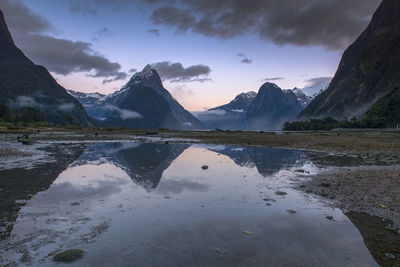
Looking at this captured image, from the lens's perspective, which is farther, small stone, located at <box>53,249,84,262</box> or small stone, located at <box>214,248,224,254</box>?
small stone, located at <box>214,248,224,254</box>

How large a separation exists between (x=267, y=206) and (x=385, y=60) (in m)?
230

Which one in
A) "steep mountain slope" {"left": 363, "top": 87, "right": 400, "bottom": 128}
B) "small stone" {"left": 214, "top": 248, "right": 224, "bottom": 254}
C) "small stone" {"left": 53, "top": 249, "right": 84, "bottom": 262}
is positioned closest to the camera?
"small stone" {"left": 53, "top": 249, "right": 84, "bottom": 262}

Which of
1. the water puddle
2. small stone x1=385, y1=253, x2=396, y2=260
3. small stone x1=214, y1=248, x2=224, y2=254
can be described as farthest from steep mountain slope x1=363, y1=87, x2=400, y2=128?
small stone x1=214, y1=248, x2=224, y2=254

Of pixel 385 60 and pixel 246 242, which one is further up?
pixel 385 60

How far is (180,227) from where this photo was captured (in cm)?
920

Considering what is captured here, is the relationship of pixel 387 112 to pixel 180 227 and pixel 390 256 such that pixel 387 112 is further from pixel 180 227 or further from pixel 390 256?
pixel 180 227

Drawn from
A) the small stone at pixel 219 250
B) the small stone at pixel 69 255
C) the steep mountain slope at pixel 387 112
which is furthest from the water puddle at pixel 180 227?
the steep mountain slope at pixel 387 112

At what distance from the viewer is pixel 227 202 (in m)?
12.5

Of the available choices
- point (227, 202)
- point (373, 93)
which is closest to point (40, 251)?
point (227, 202)

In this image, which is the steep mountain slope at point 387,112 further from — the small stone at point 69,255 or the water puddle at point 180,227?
the small stone at point 69,255

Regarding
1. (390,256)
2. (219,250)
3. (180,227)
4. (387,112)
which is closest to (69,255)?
(180,227)

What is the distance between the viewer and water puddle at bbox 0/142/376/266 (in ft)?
22.9

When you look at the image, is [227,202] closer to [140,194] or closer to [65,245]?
[140,194]

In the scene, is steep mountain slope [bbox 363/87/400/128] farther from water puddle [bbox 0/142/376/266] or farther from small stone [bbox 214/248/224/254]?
small stone [bbox 214/248/224/254]
